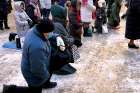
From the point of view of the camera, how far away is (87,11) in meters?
12.5

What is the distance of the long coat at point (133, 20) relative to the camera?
404 inches

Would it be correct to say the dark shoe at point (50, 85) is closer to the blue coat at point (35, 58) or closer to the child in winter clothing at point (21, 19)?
the blue coat at point (35, 58)

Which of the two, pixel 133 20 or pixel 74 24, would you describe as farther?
pixel 74 24

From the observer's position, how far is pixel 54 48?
303 inches

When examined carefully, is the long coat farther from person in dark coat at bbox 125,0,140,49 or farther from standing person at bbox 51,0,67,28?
standing person at bbox 51,0,67,28

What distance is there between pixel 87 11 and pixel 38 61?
6.65 metres

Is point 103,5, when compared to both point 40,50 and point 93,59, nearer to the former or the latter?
point 93,59

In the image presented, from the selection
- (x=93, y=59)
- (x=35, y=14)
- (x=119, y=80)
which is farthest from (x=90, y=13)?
(x=119, y=80)

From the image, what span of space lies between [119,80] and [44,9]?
6831 millimetres

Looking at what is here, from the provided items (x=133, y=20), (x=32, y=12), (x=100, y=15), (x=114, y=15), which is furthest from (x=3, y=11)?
(x=133, y=20)

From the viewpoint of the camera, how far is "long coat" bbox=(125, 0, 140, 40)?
1026cm

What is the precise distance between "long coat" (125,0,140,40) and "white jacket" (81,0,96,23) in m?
2.11

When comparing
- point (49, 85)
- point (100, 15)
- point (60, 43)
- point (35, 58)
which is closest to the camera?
point (35, 58)

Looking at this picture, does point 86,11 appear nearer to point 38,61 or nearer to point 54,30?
point 54,30
